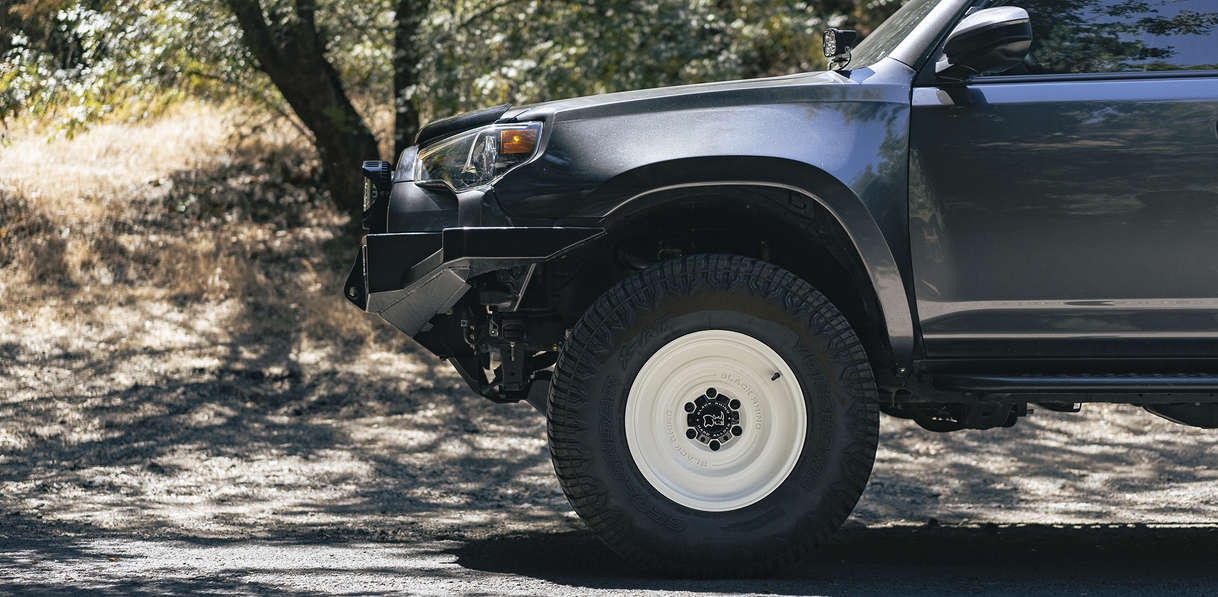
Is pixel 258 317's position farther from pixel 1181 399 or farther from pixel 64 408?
pixel 1181 399

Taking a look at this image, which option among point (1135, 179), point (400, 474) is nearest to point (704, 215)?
point (1135, 179)

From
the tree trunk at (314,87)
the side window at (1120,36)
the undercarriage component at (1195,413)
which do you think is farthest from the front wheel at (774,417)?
the tree trunk at (314,87)

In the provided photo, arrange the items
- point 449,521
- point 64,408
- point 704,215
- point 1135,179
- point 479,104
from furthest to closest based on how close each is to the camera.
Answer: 1. point 479,104
2. point 64,408
3. point 449,521
4. point 704,215
5. point 1135,179

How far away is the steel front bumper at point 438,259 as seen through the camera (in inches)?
139

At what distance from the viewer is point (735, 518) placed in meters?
3.55

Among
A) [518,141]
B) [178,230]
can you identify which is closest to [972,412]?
[518,141]

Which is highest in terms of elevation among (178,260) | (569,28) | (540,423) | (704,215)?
(569,28)

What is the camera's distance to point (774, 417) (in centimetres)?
362

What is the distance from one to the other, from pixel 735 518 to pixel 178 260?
7.92 metres

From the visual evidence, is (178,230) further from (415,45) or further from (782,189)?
(782,189)

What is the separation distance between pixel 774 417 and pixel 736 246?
2.51 ft

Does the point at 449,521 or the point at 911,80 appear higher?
the point at 911,80

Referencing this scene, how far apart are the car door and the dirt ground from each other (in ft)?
2.95

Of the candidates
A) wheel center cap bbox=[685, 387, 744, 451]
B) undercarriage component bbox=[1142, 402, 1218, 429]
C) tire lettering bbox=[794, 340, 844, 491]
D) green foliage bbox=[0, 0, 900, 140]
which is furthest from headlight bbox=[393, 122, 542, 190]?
green foliage bbox=[0, 0, 900, 140]
